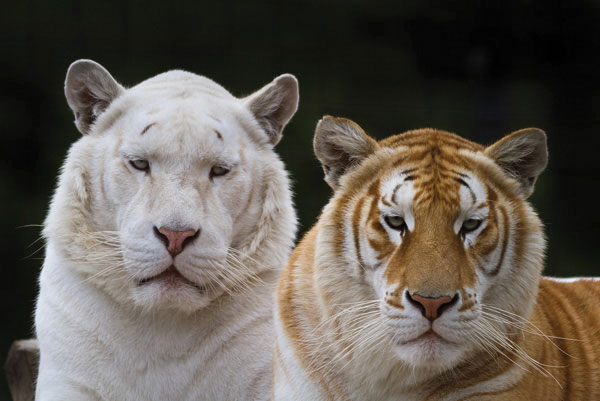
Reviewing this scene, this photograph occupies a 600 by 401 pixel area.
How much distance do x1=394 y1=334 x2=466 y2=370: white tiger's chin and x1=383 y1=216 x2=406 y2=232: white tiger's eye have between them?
26 cm

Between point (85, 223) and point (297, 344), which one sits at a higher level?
point (85, 223)

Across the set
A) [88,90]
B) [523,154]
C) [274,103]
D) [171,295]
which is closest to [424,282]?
[523,154]

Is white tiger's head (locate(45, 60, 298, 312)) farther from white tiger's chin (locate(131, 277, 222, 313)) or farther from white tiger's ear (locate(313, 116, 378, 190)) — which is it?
white tiger's ear (locate(313, 116, 378, 190))

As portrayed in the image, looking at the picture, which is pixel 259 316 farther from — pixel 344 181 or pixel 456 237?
pixel 456 237

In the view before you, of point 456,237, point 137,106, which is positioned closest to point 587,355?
point 456,237

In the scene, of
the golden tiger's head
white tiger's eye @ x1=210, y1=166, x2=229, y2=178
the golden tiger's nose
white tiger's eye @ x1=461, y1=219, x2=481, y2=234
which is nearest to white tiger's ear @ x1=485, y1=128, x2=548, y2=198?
the golden tiger's head

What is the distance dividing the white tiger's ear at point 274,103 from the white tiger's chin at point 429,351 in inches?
44.6

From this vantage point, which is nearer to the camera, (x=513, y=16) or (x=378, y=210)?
(x=378, y=210)

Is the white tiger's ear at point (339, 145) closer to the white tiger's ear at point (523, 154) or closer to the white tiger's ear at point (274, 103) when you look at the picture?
the white tiger's ear at point (523, 154)

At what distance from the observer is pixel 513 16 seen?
6539 mm

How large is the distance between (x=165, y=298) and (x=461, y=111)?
3446 mm

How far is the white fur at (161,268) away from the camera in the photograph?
3.01 m

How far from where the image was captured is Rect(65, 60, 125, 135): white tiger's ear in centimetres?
320

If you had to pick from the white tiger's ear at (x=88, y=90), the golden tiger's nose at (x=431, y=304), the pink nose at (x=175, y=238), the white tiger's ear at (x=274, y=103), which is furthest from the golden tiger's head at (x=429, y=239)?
the white tiger's ear at (x=88, y=90)
